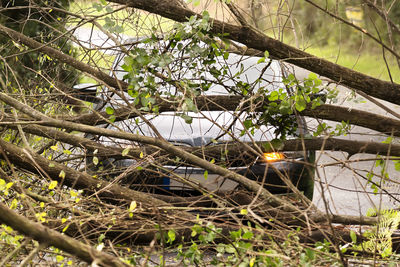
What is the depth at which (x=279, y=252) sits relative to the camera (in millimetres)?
3293

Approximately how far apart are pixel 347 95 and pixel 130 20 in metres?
2.08

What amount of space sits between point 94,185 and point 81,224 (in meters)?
0.89

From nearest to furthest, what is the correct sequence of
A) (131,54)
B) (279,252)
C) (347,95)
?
(279,252), (131,54), (347,95)

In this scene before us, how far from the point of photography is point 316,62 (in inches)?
179

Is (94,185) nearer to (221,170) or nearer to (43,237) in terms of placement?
(221,170)

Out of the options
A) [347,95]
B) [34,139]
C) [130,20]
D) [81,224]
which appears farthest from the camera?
[34,139]

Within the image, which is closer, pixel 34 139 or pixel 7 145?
pixel 7 145

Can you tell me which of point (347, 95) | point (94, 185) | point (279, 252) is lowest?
point (279, 252)

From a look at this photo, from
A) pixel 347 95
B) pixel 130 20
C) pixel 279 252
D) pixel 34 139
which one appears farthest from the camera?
pixel 34 139

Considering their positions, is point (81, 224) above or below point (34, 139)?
below

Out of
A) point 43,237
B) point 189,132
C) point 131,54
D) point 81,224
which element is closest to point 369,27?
point 189,132

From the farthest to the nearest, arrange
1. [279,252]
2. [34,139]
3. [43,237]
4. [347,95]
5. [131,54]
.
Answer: [34,139] < [347,95] < [131,54] < [279,252] < [43,237]

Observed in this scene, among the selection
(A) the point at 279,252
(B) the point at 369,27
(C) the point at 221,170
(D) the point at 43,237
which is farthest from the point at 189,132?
(B) the point at 369,27

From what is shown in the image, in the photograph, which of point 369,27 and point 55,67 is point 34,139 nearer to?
point 55,67
